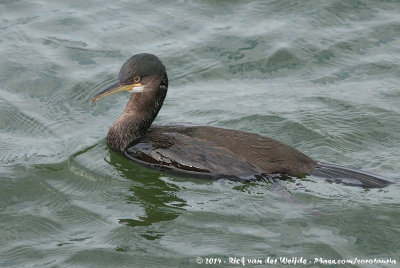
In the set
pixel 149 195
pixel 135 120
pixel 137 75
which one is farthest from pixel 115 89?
pixel 149 195

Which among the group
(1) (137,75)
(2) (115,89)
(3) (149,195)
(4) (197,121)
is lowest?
(3) (149,195)

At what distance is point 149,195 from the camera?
7281mm

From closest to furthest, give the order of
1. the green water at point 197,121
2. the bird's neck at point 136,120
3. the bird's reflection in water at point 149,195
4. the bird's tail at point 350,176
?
the green water at point 197,121 → the bird's reflection in water at point 149,195 → the bird's tail at point 350,176 → the bird's neck at point 136,120

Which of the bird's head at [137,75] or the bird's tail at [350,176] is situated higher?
the bird's head at [137,75]

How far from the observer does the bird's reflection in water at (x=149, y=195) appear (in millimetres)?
6816

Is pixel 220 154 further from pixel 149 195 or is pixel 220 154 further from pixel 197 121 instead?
pixel 197 121

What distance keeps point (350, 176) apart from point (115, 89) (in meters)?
2.68

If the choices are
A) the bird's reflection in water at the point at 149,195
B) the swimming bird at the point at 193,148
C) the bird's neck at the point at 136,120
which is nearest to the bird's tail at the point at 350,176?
the swimming bird at the point at 193,148

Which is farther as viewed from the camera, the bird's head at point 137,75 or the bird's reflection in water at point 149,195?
the bird's head at point 137,75

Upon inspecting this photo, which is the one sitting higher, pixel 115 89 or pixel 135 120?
pixel 115 89

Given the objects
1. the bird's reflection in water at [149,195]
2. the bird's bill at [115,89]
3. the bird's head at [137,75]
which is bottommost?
the bird's reflection in water at [149,195]

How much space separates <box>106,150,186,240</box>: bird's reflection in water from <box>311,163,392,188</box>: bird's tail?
1452 mm

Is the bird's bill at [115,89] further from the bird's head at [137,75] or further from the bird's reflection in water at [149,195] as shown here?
the bird's reflection in water at [149,195]

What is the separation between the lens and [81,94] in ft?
31.0
